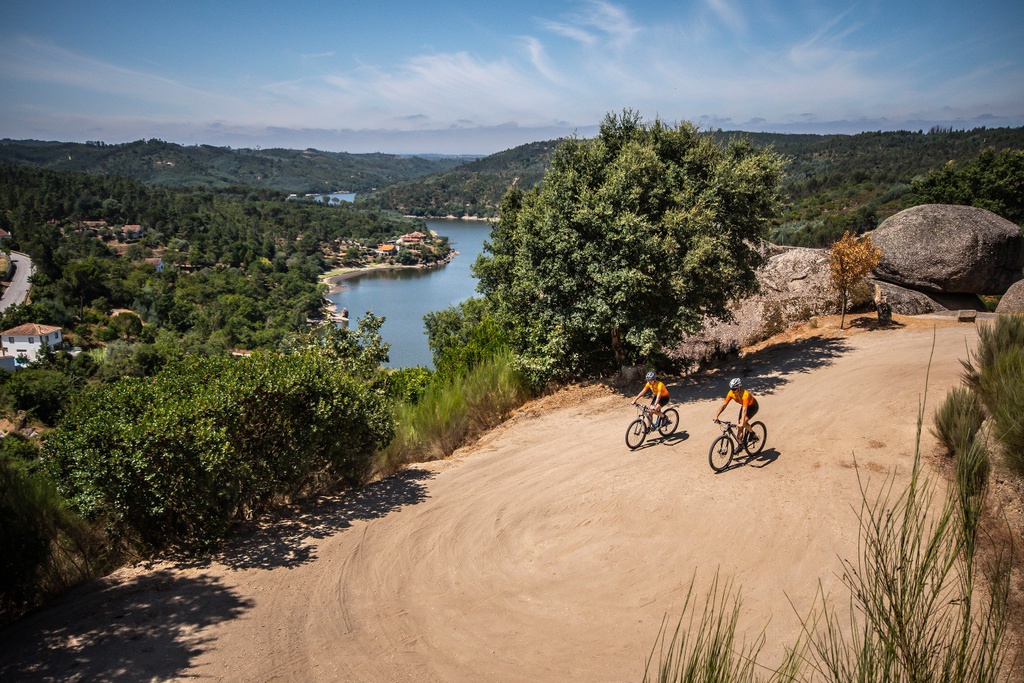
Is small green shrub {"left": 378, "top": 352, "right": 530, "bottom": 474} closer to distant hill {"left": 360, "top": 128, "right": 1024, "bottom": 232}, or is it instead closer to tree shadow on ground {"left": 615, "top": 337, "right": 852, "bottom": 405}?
tree shadow on ground {"left": 615, "top": 337, "right": 852, "bottom": 405}

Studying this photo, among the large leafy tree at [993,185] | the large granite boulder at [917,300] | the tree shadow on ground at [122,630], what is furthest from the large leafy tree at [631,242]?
the large leafy tree at [993,185]

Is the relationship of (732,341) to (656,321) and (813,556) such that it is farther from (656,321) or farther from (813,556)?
(813,556)

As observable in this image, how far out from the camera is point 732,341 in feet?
59.2

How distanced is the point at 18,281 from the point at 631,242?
11617 cm

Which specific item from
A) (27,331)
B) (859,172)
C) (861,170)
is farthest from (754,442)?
(861,170)

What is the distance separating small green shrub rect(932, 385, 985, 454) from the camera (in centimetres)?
750

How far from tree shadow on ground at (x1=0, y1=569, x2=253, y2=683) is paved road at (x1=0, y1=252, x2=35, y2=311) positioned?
99286 mm

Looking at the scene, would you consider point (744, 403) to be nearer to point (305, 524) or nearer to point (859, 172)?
point (305, 524)

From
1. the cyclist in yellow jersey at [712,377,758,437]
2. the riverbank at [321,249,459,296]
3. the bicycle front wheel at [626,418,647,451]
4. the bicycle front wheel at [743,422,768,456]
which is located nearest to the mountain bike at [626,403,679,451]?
the bicycle front wheel at [626,418,647,451]

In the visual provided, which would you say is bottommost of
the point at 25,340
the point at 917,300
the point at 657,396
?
the point at 25,340

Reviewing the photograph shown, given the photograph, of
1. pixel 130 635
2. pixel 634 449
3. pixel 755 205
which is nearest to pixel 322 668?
pixel 130 635

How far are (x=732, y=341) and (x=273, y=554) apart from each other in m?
14.6

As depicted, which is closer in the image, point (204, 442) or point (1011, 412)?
point (1011, 412)

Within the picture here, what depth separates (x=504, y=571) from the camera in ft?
24.0
